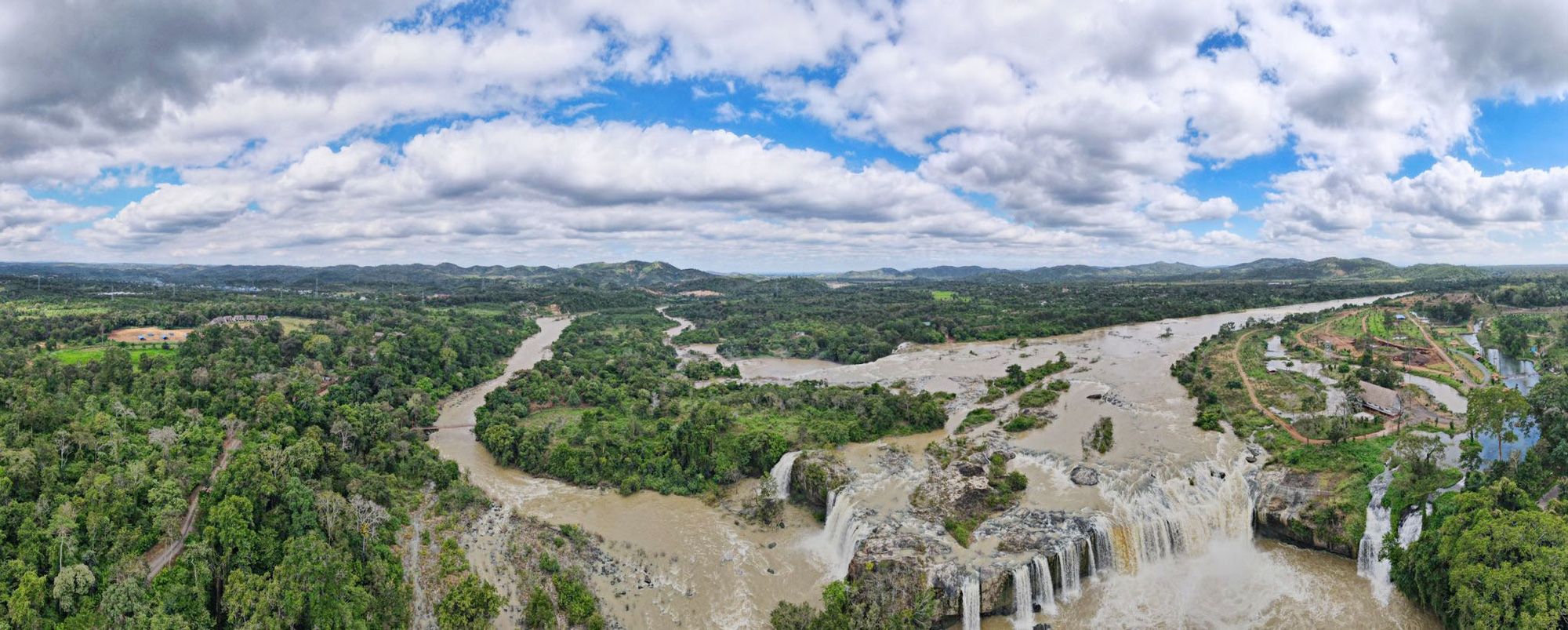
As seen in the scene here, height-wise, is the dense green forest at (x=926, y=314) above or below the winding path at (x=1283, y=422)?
above

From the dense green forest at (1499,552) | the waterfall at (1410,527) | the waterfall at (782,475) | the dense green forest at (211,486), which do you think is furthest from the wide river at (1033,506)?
the dense green forest at (211,486)

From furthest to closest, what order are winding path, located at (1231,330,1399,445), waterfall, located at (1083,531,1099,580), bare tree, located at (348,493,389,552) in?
winding path, located at (1231,330,1399,445)
bare tree, located at (348,493,389,552)
waterfall, located at (1083,531,1099,580)

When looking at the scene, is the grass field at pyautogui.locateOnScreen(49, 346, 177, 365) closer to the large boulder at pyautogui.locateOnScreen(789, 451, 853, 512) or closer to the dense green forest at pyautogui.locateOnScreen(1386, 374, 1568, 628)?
the large boulder at pyautogui.locateOnScreen(789, 451, 853, 512)

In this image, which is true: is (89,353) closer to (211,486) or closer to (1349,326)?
(211,486)

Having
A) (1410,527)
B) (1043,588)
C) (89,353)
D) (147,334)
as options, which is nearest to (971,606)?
(1043,588)

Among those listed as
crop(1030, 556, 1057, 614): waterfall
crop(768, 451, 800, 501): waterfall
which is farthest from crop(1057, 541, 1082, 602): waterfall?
crop(768, 451, 800, 501): waterfall

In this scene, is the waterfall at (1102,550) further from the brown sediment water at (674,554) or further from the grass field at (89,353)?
the grass field at (89,353)
